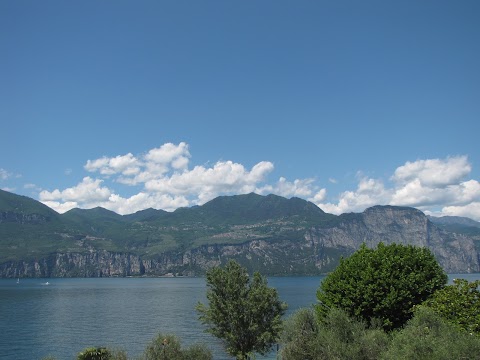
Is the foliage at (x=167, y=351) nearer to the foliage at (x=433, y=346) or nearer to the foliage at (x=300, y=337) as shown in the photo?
the foliage at (x=300, y=337)

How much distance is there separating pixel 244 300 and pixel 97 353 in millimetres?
22854

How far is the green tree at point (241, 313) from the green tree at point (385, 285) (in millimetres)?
8230

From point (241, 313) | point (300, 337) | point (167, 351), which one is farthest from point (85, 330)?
point (300, 337)

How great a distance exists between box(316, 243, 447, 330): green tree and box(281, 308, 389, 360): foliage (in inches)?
99.4

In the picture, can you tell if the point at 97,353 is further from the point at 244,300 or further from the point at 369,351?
the point at 369,351

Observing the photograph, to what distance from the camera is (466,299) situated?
161 feet

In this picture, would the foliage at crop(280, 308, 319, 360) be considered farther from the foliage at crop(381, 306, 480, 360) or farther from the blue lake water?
the blue lake water

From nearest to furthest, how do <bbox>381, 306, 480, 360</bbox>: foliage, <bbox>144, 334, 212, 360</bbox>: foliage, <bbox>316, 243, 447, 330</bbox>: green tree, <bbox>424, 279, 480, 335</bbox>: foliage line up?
<bbox>381, 306, 480, 360</bbox>: foliage, <bbox>424, 279, 480, 335</bbox>: foliage, <bbox>144, 334, 212, 360</bbox>: foliage, <bbox>316, 243, 447, 330</bbox>: green tree

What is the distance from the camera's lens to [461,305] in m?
48.8

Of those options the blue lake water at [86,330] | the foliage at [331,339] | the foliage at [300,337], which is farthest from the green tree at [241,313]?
the blue lake water at [86,330]

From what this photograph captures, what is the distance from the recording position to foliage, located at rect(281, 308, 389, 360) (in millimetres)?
49375

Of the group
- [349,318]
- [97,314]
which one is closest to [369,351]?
[349,318]

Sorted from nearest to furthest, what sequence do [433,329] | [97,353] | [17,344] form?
[433,329] → [97,353] → [17,344]

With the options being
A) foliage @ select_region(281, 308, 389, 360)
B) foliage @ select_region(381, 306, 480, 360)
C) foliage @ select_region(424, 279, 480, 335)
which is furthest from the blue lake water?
foliage @ select_region(381, 306, 480, 360)
